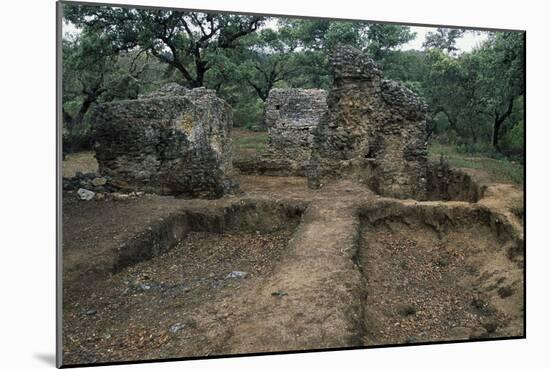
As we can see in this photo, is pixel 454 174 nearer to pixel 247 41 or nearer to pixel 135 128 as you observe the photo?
pixel 247 41

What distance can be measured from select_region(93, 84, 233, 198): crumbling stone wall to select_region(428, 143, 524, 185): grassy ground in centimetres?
424

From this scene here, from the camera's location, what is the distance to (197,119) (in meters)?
8.44

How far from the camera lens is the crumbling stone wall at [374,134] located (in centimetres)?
903

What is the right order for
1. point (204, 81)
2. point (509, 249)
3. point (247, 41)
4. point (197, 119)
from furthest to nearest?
point (204, 81) < point (247, 41) < point (197, 119) < point (509, 249)

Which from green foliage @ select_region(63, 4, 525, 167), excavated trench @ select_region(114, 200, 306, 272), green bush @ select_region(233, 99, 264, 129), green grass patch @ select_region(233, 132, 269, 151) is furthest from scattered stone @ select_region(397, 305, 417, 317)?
green bush @ select_region(233, 99, 264, 129)

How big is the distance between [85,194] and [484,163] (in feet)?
20.4

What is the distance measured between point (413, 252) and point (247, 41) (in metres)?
6.56

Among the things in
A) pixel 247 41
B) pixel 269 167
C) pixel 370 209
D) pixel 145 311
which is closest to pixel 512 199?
pixel 370 209

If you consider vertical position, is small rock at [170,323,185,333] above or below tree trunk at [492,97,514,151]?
below

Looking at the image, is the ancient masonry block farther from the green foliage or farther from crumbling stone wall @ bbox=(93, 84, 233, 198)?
crumbling stone wall @ bbox=(93, 84, 233, 198)

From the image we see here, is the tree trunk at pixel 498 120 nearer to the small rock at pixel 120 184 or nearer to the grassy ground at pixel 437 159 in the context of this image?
the grassy ground at pixel 437 159

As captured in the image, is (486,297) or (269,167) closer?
(486,297)

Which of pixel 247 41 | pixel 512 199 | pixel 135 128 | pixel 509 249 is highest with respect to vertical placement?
pixel 247 41

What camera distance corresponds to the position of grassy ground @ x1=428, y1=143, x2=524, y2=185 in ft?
20.0
